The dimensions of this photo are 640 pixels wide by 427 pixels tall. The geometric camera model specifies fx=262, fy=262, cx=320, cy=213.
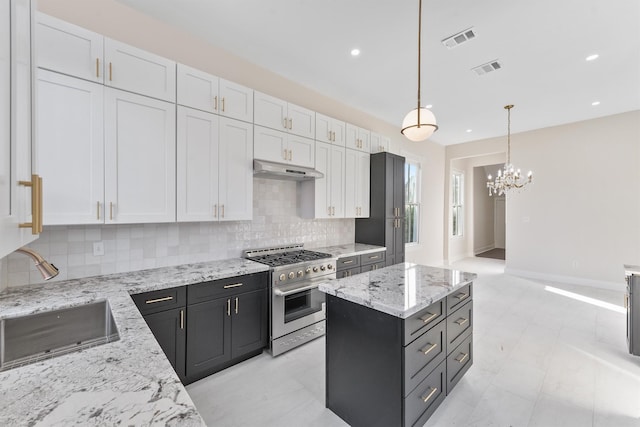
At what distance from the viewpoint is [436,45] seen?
276cm

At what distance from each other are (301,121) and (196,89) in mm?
1238

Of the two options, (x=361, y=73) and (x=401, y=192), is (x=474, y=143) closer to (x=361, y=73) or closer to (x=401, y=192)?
(x=401, y=192)

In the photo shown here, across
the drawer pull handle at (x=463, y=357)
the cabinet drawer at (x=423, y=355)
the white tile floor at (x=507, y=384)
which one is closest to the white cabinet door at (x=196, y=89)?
the white tile floor at (x=507, y=384)

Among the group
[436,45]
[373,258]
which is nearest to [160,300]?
[373,258]

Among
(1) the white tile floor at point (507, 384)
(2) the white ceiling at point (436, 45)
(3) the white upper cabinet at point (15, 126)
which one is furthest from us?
(2) the white ceiling at point (436, 45)

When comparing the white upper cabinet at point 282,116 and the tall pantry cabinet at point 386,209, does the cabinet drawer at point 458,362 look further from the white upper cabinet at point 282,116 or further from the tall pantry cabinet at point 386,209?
the white upper cabinet at point 282,116

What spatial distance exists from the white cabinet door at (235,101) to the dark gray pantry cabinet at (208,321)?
1.60 metres

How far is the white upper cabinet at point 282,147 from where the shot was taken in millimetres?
2840

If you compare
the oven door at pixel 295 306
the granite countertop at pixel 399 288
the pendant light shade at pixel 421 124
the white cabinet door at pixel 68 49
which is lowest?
the oven door at pixel 295 306

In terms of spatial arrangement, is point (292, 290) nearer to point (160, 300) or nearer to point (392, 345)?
point (160, 300)

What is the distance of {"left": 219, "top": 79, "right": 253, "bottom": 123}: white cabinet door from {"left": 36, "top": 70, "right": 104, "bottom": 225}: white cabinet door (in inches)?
37.5

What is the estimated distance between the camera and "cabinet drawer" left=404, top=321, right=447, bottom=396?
155 centimetres

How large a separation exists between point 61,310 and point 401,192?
4.22 metres

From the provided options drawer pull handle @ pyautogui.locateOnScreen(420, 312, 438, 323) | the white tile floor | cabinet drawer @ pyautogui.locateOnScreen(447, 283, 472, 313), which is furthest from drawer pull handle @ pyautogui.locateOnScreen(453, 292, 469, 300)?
the white tile floor
